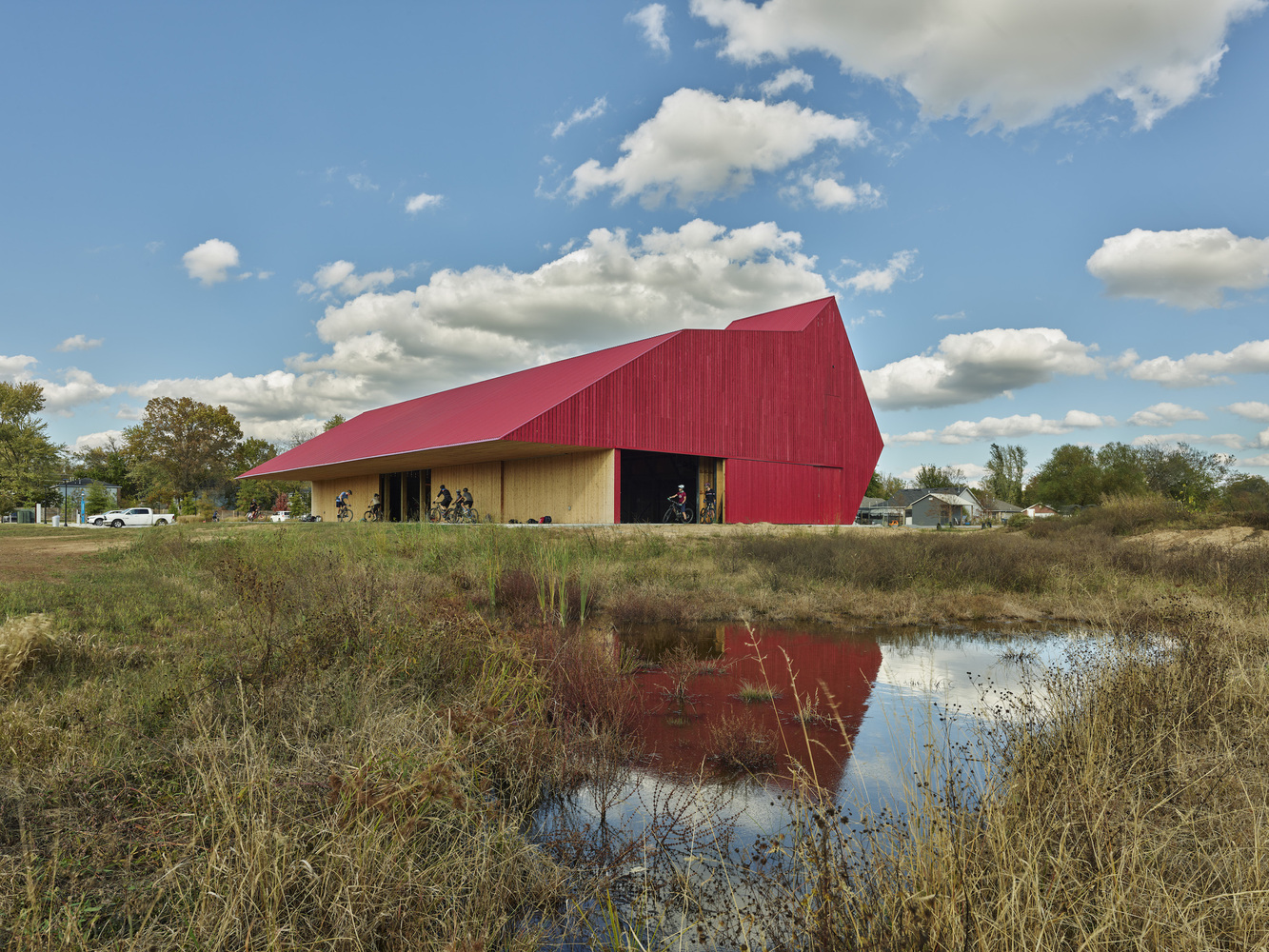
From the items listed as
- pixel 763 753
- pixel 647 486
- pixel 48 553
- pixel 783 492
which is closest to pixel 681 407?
pixel 783 492

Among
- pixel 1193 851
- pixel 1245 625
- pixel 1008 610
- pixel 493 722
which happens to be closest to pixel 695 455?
pixel 1008 610

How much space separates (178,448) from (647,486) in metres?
48.2

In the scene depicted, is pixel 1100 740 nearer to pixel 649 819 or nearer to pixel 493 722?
pixel 649 819

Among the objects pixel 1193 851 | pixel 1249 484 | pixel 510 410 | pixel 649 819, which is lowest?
pixel 649 819

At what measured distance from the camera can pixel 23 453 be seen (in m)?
55.8

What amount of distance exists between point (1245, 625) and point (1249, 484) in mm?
23645

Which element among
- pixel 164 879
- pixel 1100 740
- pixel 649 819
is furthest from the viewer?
pixel 649 819

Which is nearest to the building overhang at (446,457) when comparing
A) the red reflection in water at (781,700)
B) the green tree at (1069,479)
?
the red reflection in water at (781,700)

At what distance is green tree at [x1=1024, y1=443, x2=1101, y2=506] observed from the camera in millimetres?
60156

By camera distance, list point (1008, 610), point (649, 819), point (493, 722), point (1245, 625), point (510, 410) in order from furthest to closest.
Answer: point (510, 410), point (1008, 610), point (1245, 625), point (493, 722), point (649, 819)

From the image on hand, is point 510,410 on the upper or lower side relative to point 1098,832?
upper

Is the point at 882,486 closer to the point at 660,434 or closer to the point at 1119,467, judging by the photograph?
the point at 1119,467

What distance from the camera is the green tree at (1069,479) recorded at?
197ft

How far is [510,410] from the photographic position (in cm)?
2527
